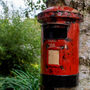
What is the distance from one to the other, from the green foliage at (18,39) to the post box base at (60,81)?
4626mm

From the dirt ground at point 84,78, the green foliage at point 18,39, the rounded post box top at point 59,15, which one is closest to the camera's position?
the rounded post box top at point 59,15

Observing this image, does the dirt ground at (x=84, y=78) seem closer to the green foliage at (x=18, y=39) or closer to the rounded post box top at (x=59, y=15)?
the rounded post box top at (x=59, y=15)

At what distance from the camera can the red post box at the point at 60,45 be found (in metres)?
1.54

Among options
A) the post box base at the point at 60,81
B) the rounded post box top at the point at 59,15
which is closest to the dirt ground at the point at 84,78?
the post box base at the point at 60,81

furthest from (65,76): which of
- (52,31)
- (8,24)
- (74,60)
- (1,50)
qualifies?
(8,24)

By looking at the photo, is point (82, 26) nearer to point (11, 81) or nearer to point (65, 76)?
point (65, 76)

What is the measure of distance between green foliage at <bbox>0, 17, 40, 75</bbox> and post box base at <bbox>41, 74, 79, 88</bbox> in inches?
182

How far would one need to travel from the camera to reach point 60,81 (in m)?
1.59

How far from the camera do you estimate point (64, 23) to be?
154 cm

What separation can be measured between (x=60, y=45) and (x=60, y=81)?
350 millimetres

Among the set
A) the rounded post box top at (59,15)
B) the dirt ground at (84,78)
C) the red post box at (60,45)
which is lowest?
the dirt ground at (84,78)

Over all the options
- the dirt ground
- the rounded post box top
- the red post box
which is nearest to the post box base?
the red post box

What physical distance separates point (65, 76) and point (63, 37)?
0.38 metres

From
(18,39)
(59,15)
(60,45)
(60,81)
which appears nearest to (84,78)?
(60,81)
